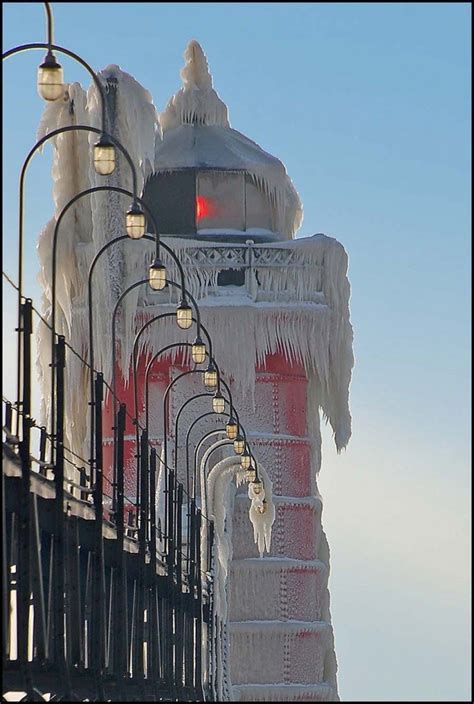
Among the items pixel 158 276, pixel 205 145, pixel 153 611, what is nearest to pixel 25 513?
pixel 158 276

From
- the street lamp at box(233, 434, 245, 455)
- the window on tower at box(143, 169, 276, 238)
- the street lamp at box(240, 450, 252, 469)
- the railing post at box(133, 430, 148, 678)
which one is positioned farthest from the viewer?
the window on tower at box(143, 169, 276, 238)

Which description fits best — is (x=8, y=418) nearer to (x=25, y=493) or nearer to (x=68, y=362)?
(x=25, y=493)

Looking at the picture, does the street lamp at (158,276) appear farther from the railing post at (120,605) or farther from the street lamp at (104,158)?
the street lamp at (104,158)

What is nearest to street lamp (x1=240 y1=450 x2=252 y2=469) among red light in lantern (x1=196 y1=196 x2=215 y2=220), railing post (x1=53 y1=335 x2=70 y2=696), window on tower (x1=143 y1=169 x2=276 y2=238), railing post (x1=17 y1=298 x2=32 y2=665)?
window on tower (x1=143 y1=169 x2=276 y2=238)

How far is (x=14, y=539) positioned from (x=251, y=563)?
130 ft

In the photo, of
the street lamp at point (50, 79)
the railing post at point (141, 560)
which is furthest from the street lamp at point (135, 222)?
the railing post at point (141, 560)

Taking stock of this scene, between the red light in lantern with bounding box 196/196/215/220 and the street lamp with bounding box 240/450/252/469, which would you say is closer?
the street lamp with bounding box 240/450/252/469

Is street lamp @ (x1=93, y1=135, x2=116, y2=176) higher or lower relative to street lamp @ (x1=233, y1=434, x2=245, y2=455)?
higher

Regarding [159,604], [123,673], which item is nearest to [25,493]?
[123,673]

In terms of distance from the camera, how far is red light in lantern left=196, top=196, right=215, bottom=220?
80.6 m

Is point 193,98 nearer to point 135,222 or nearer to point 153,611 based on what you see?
point 153,611

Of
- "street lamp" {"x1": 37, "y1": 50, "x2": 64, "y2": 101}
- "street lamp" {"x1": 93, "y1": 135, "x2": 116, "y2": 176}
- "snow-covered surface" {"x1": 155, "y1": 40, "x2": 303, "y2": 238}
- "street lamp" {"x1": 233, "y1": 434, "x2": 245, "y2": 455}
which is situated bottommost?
"street lamp" {"x1": 233, "y1": 434, "x2": 245, "y2": 455}

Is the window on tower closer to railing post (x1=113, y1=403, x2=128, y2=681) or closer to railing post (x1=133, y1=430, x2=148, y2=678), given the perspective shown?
railing post (x1=133, y1=430, x2=148, y2=678)

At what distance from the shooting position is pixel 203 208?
80.9 meters
